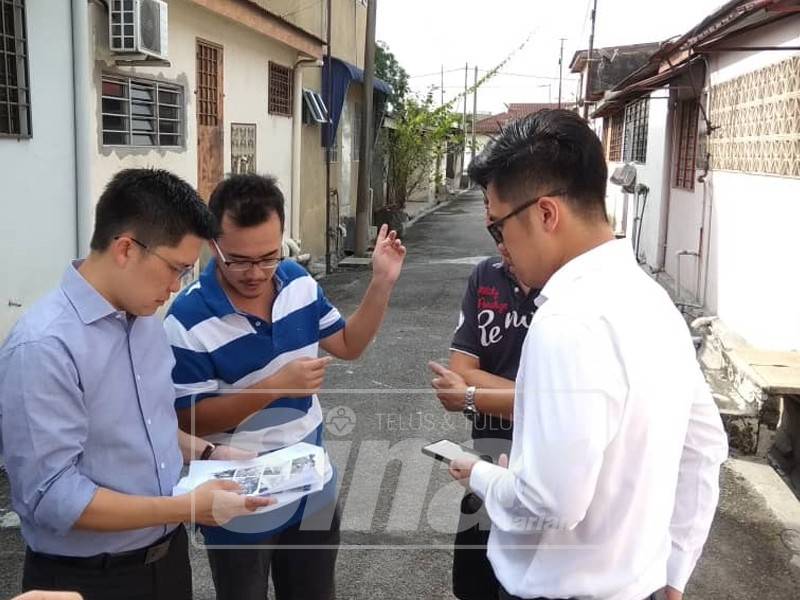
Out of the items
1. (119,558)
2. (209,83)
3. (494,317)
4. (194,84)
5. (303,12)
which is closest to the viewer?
(119,558)

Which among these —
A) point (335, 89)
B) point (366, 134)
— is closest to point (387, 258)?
point (335, 89)

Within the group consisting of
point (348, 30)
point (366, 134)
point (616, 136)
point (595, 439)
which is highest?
point (348, 30)

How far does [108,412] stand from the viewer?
5.91 ft

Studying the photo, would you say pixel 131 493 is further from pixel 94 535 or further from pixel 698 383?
pixel 698 383

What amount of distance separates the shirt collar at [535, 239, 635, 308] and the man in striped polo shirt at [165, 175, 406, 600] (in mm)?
913

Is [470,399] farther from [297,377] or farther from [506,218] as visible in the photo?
[506,218]

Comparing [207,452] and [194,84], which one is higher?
[194,84]

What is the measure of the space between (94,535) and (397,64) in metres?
22.8

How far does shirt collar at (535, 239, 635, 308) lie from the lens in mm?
1549

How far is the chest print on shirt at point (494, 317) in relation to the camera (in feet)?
8.61

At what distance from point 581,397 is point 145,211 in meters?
1.10

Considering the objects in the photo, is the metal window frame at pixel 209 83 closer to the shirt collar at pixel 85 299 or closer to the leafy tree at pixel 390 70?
the shirt collar at pixel 85 299

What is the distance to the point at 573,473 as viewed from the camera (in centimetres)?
143

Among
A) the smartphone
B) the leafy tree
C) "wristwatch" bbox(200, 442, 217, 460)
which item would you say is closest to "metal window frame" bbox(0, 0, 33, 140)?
"wristwatch" bbox(200, 442, 217, 460)
